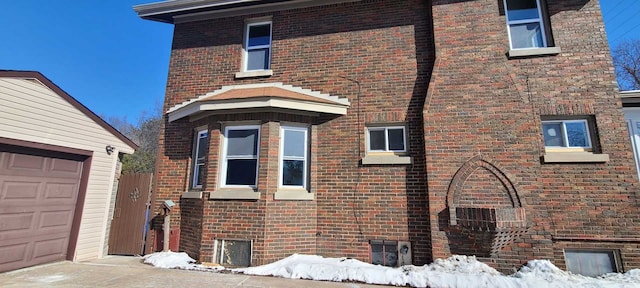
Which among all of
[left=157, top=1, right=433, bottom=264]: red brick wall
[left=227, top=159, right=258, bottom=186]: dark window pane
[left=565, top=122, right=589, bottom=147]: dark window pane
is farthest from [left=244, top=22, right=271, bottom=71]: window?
[left=565, top=122, right=589, bottom=147]: dark window pane

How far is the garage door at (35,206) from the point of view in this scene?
552 cm

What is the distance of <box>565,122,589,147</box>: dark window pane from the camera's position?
5932 mm

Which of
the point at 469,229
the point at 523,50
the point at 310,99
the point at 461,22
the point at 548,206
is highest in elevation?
the point at 461,22

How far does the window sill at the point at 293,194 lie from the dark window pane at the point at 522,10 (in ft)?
20.2

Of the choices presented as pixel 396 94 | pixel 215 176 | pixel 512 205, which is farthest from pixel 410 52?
pixel 215 176

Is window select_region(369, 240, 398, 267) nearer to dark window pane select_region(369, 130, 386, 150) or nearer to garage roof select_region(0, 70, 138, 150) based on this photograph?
dark window pane select_region(369, 130, 386, 150)

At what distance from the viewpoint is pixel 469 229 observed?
555 centimetres

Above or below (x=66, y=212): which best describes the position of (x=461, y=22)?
above

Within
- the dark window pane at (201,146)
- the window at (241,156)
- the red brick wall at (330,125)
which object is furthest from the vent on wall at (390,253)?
the dark window pane at (201,146)

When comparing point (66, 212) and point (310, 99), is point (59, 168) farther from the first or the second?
point (310, 99)

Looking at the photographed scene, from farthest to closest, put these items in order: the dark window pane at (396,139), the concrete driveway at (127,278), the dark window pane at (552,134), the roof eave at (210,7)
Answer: the roof eave at (210,7), the dark window pane at (396,139), the dark window pane at (552,134), the concrete driveway at (127,278)

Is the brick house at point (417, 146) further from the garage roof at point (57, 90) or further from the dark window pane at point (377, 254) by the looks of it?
the garage roof at point (57, 90)

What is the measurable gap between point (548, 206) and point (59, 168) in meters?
10.1

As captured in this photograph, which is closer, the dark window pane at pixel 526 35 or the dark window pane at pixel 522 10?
the dark window pane at pixel 526 35
